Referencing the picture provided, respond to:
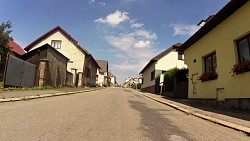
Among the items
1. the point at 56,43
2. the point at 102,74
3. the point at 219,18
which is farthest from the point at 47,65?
the point at 102,74

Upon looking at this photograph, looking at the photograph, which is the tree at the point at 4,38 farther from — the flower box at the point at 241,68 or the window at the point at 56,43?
the flower box at the point at 241,68

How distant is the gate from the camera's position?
14.6m

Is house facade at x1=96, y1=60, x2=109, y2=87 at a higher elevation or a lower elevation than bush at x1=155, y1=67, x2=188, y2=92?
higher

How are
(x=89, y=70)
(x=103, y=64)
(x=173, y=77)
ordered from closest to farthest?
1. (x=173, y=77)
2. (x=89, y=70)
3. (x=103, y=64)

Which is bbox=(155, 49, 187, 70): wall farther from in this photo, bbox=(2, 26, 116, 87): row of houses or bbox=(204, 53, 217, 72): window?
bbox=(204, 53, 217, 72): window

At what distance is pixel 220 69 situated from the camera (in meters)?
11.2

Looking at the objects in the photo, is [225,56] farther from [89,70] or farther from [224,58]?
[89,70]

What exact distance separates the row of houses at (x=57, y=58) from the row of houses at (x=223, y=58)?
13.0m

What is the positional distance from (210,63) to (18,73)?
12.7 meters

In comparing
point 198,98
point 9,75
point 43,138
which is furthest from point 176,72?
point 43,138

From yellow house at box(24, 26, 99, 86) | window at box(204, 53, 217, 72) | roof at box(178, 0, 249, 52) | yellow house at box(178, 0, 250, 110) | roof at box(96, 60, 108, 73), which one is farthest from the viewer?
roof at box(96, 60, 108, 73)

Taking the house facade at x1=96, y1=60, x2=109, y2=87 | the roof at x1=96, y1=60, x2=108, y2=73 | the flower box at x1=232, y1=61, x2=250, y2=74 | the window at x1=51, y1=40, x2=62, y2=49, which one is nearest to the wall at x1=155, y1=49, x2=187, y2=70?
the window at x1=51, y1=40, x2=62, y2=49

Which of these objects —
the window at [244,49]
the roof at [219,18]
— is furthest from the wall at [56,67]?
the window at [244,49]

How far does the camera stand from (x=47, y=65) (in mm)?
20797
